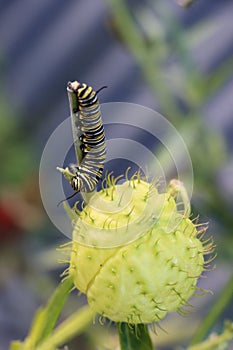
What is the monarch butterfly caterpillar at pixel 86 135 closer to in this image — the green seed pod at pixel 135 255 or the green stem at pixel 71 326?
the green seed pod at pixel 135 255

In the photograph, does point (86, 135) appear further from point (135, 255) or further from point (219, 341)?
point (219, 341)

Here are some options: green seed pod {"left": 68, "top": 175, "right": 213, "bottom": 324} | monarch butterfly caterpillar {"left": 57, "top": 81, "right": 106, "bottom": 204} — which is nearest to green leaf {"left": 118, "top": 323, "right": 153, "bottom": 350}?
green seed pod {"left": 68, "top": 175, "right": 213, "bottom": 324}

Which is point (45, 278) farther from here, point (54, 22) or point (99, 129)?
point (54, 22)

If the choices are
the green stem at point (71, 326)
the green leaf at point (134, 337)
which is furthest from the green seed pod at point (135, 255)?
the green stem at point (71, 326)

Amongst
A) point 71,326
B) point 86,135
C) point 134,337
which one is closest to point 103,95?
point 71,326

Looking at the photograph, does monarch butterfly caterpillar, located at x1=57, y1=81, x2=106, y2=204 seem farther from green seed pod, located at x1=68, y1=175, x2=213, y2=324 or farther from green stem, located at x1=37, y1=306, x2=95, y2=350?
green stem, located at x1=37, y1=306, x2=95, y2=350
